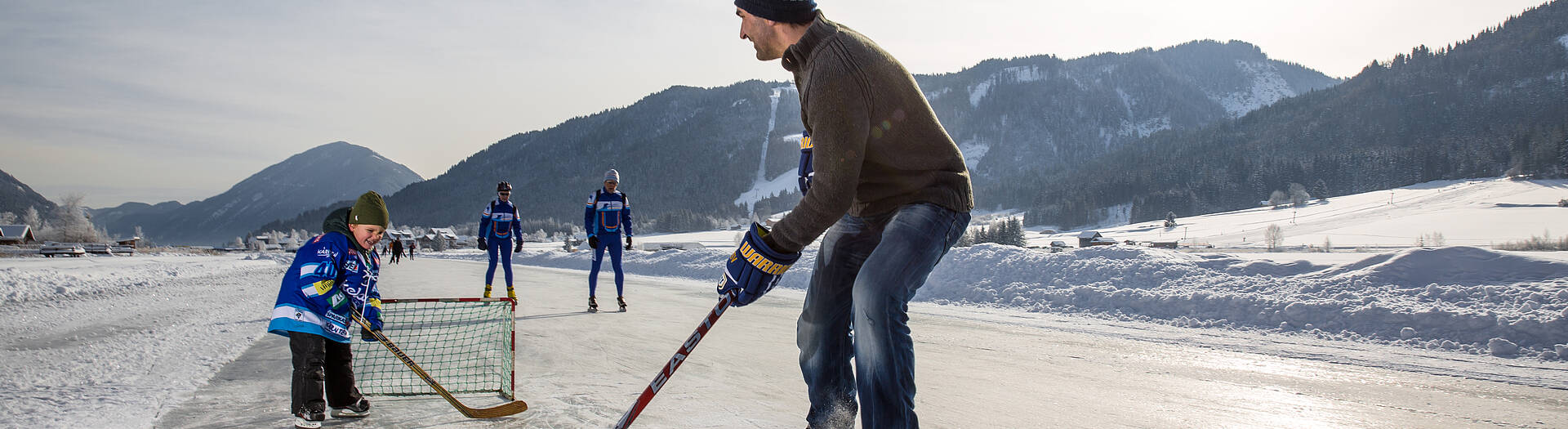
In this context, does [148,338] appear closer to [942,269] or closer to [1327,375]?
[1327,375]

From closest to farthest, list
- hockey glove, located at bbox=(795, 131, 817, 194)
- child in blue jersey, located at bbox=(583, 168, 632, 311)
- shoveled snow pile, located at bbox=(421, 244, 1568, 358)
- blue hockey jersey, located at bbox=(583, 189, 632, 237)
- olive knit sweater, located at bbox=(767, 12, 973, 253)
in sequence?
olive knit sweater, located at bbox=(767, 12, 973, 253)
hockey glove, located at bbox=(795, 131, 817, 194)
shoveled snow pile, located at bbox=(421, 244, 1568, 358)
child in blue jersey, located at bbox=(583, 168, 632, 311)
blue hockey jersey, located at bbox=(583, 189, 632, 237)

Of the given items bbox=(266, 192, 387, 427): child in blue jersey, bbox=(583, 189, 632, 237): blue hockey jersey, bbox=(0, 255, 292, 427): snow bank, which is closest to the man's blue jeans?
bbox=(266, 192, 387, 427): child in blue jersey

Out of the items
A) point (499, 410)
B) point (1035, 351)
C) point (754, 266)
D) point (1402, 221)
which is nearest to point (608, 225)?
point (1035, 351)

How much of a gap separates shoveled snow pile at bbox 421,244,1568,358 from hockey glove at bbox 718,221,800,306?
6779mm

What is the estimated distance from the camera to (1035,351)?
5988 millimetres

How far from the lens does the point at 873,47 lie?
230 centimetres

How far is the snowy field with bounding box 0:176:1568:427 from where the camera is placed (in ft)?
11.7

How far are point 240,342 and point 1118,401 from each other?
6352 mm

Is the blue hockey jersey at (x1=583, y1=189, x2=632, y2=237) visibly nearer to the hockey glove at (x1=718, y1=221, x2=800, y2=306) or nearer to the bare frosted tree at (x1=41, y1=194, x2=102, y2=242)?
the hockey glove at (x1=718, y1=221, x2=800, y2=306)

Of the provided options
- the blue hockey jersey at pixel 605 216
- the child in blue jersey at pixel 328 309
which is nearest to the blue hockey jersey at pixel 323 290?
the child in blue jersey at pixel 328 309

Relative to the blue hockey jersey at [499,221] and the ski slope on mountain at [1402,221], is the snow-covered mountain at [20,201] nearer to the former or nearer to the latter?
the blue hockey jersey at [499,221]

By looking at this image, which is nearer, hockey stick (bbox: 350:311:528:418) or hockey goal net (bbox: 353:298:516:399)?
hockey stick (bbox: 350:311:528:418)

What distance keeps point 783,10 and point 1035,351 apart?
4572 millimetres

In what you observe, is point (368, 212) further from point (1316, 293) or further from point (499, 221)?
point (1316, 293)
